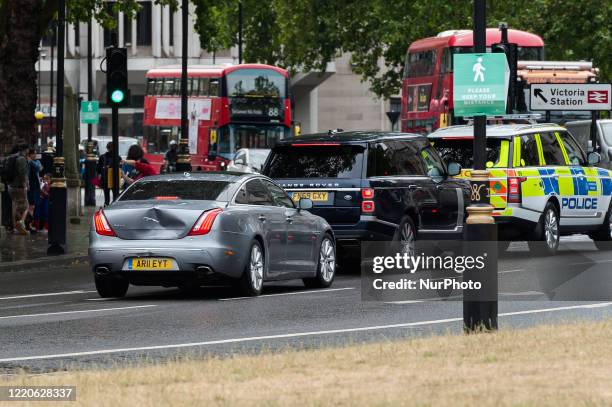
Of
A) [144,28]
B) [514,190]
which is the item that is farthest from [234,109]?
[144,28]

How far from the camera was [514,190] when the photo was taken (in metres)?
25.0

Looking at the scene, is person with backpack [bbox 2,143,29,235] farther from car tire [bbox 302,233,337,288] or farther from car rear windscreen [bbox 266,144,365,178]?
car tire [bbox 302,233,337,288]

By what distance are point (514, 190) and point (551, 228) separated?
1295mm

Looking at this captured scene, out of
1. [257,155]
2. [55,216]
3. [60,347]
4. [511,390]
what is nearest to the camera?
[511,390]

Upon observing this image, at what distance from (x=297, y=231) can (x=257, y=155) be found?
26248 millimetres

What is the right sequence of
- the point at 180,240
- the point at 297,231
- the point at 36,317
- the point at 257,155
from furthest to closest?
the point at 257,155 → the point at 297,231 → the point at 180,240 → the point at 36,317

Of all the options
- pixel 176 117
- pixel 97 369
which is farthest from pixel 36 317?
pixel 176 117

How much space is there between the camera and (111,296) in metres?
19.2

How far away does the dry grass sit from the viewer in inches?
367

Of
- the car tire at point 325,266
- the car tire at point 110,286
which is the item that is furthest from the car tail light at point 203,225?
the car tire at point 325,266

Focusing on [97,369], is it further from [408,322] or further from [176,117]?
[176,117]

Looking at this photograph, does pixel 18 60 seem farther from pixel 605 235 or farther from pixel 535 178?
pixel 605 235

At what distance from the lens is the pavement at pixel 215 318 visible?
13.2m

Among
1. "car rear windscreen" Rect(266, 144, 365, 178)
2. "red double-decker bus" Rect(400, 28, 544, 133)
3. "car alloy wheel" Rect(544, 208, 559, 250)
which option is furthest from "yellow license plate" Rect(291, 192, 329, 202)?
"red double-decker bus" Rect(400, 28, 544, 133)
